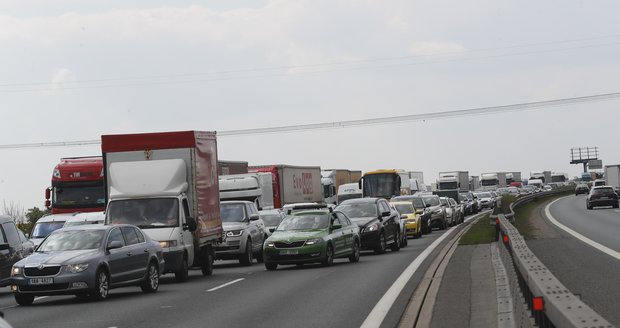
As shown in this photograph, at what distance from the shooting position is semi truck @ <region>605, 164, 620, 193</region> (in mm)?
93050

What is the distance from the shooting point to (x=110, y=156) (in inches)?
991

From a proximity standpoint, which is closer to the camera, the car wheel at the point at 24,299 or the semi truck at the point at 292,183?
the car wheel at the point at 24,299

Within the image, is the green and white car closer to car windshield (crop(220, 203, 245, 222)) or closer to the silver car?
car windshield (crop(220, 203, 245, 222))

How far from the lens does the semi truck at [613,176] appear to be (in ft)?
305

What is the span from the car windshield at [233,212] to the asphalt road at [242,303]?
4984 millimetres

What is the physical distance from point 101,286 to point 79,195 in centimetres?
1724

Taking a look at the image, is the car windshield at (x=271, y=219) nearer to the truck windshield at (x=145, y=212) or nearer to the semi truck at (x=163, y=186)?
the semi truck at (x=163, y=186)

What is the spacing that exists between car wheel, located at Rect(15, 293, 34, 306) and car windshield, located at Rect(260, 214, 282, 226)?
57.4ft

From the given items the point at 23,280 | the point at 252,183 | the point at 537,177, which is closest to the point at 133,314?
the point at 23,280

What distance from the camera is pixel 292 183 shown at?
2121 inches

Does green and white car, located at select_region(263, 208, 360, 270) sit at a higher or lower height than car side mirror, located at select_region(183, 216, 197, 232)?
lower

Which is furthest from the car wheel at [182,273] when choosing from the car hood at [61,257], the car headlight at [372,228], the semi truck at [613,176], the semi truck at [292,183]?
the semi truck at [613,176]

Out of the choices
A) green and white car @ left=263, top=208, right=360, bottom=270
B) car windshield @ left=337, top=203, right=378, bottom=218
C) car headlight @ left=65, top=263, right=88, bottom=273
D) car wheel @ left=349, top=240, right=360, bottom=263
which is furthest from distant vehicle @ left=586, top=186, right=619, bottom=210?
car headlight @ left=65, top=263, right=88, bottom=273

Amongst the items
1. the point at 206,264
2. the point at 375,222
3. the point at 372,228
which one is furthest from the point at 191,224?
the point at 375,222
